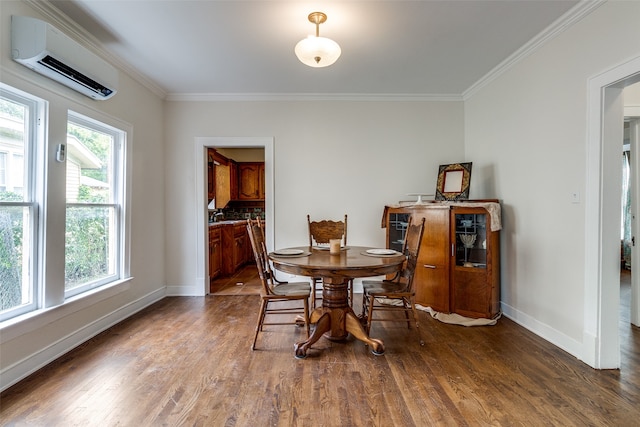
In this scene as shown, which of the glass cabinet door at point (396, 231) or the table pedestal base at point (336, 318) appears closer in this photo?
the table pedestal base at point (336, 318)

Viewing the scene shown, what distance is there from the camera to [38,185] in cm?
217

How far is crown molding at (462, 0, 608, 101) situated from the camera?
215 cm

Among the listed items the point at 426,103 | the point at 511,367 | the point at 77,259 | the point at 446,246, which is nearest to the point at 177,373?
the point at 77,259

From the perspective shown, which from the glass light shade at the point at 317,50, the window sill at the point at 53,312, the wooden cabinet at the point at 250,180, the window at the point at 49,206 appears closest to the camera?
the window sill at the point at 53,312

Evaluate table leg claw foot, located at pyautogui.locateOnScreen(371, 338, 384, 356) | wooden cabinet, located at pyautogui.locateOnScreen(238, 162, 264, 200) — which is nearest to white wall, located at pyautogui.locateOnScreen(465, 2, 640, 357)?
table leg claw foot, located at pyautogui.locateOnScreen(371, 338, 384, 356)

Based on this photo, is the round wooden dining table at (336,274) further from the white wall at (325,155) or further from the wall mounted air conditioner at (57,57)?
the wall mounted air conditioner at (57,57)

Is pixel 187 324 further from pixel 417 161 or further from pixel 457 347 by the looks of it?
pixel 417 161

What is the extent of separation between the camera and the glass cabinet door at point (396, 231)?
3697mm

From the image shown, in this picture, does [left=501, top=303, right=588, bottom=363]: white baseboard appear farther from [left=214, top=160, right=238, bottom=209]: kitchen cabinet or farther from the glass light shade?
[left=214, top=160, right=238, bottom=209]: kitchen cabinet

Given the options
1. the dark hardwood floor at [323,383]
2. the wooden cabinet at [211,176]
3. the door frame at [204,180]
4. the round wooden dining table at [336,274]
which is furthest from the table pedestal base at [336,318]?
the wooden cabinet at [211,176]

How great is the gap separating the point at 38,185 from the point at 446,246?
3.55m

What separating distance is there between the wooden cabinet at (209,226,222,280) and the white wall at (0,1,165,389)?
67 centimetres

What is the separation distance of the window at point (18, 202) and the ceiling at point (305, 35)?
86 centimetres

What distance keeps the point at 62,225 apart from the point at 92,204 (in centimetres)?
48
